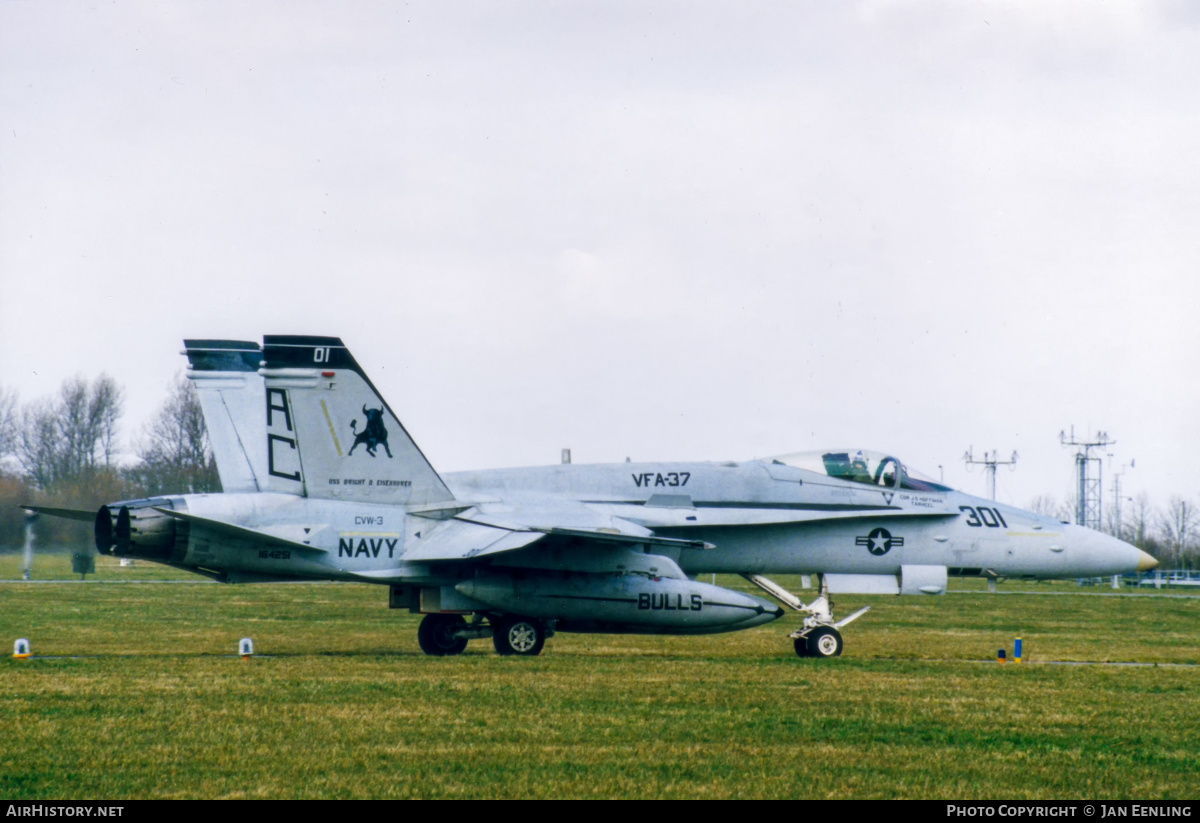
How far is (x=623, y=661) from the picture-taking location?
56.7 feet

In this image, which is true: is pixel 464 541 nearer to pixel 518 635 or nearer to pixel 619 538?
pixel 518 635

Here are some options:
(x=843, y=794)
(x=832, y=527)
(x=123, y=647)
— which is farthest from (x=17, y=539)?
(x=843, y=794)

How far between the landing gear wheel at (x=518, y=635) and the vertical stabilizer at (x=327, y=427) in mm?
2113

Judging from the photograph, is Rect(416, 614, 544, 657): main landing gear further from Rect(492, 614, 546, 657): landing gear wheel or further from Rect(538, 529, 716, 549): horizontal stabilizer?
Rect(538, 529, 716, 549): horizontal stabilizer

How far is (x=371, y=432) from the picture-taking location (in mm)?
18031

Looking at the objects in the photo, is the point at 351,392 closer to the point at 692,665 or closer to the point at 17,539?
the point at 692,665

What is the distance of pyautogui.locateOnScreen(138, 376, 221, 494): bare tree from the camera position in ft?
93.2

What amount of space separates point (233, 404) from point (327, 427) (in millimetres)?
2868

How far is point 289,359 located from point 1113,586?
49.1m

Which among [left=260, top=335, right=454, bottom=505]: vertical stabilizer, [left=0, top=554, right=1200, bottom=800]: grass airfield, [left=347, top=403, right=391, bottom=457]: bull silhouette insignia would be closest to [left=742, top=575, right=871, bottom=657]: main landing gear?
[left=0, top=554, right=1200, bottom=800]: grass airfield

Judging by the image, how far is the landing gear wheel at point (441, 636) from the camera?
62.2 feet

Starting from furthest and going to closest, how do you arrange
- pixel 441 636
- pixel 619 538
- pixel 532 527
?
pixel 441 636, pixel 532 527, pixel 619 538

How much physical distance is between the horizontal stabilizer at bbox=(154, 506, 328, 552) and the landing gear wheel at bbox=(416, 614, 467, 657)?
2316 millimetres

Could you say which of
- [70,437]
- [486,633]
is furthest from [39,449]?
[486,633]
